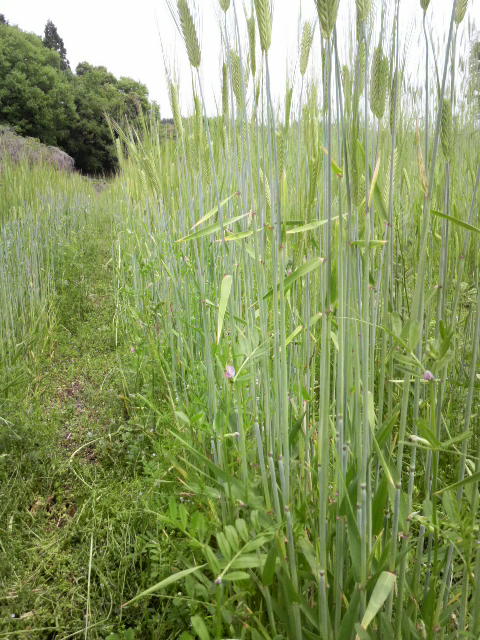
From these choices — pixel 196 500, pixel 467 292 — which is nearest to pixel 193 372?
pixel 196 500

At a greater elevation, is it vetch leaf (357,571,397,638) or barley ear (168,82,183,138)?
barley ear (168,82,183,138)

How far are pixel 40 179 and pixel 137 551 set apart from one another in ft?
11.3

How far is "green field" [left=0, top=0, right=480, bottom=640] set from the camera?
588mm

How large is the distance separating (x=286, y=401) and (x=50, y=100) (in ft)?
69.6

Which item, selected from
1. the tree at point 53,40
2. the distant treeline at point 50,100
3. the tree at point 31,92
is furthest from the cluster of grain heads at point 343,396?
the tree at point 53,40

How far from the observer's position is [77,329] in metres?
3.02

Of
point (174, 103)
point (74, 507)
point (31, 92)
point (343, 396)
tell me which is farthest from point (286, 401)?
point (31, 92)

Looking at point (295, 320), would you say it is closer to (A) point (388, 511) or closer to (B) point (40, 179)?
(A) point (388, 511)

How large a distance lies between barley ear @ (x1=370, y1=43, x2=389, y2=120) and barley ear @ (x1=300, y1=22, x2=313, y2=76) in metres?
0.31

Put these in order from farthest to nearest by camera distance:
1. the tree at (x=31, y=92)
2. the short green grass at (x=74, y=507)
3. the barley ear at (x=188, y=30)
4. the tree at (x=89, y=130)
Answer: the tree at (x=89, y=130) < the tree at (x=31, y=92) < the short green grass at (x=74, y=507) < the barley ear at (x=188, y=30)

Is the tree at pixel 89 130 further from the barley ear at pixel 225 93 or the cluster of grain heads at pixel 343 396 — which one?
the cluster of grain heads at pixel 343 396

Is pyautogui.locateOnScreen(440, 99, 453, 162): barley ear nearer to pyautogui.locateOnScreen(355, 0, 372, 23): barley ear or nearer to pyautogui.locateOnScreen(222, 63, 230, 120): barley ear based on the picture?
pyautogui.locateOnScreen(355, 0, 372, 23): barley ear

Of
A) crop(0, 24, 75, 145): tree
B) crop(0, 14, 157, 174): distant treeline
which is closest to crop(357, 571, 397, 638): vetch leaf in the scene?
crop(0, 14, 157, 174): distant treeline

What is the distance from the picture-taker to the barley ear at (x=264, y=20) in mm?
586
